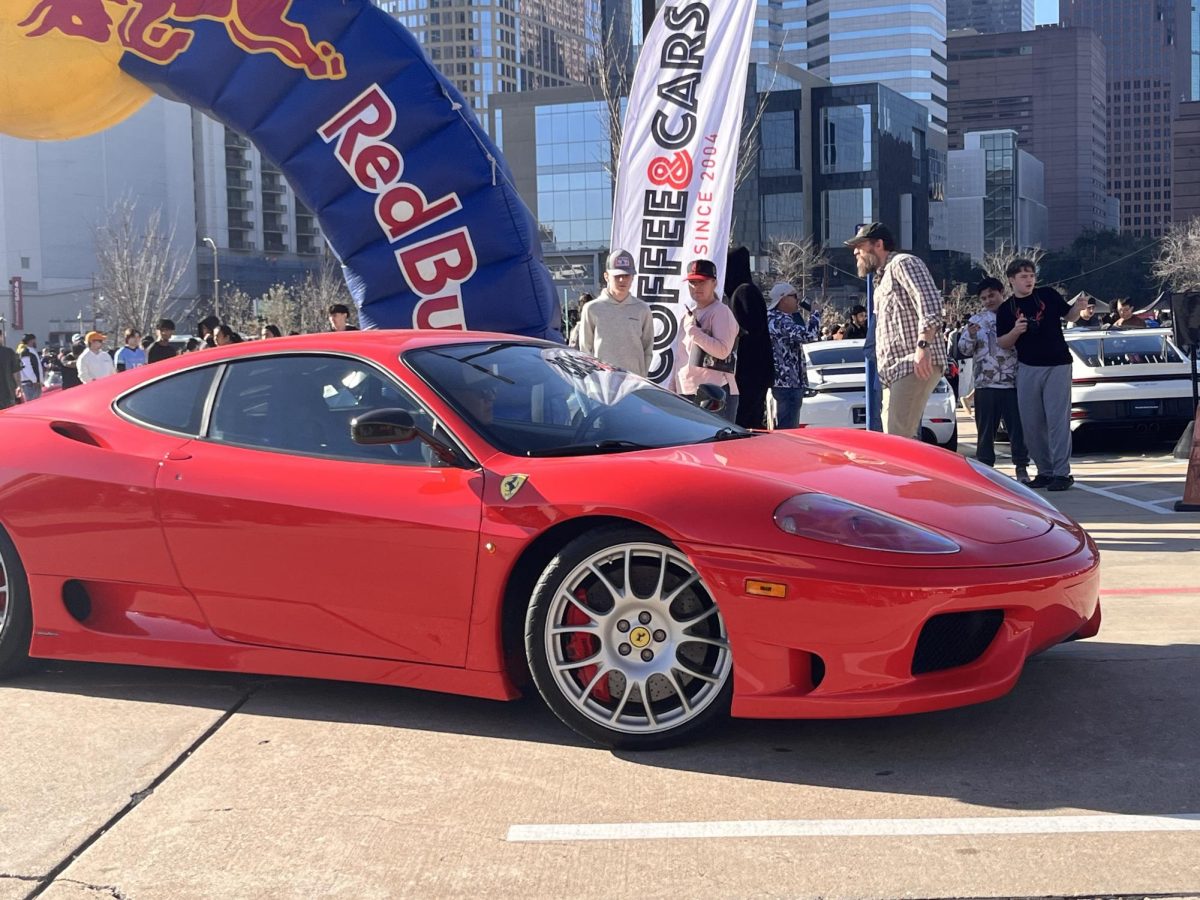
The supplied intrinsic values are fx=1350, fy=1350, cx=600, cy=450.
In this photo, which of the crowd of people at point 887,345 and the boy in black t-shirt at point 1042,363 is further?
the boy in black t-shirt at point 1042,363

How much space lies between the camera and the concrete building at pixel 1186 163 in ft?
524

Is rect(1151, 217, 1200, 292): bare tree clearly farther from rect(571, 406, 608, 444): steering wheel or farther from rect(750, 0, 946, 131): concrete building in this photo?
rect(571, 406, 608, 444): steering wheel

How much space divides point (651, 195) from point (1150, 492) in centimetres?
438

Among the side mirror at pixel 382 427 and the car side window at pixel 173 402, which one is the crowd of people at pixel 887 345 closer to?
the car side window at pixel 173 402

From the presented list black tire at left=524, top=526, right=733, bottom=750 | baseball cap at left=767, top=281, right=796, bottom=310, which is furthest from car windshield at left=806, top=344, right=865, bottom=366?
black tire at left=524, top=526, right=733, bottom=750

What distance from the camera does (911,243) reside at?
105 metres

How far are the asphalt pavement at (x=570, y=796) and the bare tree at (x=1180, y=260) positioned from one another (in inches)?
3555

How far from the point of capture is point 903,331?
8125 millimetres

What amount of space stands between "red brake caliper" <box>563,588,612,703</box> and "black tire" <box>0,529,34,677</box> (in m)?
2.07

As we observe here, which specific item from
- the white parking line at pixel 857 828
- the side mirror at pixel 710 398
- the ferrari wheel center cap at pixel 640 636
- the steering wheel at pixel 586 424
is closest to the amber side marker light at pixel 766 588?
the ferrari wheel center cap at pixel 640 636

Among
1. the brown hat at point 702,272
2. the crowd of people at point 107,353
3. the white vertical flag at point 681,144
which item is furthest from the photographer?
the crowd of people at point 107,353

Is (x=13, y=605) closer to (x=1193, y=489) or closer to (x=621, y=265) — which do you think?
(x=621, y=265)

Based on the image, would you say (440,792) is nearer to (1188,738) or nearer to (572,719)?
(572,719)

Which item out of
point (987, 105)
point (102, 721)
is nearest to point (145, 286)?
point (102, 721)
